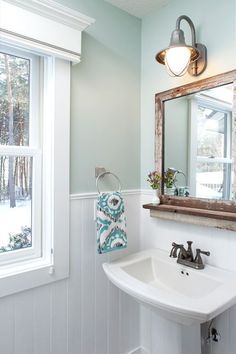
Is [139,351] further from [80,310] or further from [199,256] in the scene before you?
[199,256]

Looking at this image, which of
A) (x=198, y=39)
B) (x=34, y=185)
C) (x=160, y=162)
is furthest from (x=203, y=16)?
(x=34, y=185)

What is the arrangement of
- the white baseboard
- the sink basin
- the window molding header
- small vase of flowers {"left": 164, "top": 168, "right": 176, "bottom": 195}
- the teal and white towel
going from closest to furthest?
the sink basin → the window molding header → the teal and white towel → small vase of flowers {"left": 164, "top": 168, "right": 176, "bottom": 195} → the white baseboard

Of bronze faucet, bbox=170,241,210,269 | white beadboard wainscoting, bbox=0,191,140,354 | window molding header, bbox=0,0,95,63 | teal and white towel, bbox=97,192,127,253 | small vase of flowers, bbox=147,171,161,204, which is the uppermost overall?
window molding header, bbox=0,0,95,63

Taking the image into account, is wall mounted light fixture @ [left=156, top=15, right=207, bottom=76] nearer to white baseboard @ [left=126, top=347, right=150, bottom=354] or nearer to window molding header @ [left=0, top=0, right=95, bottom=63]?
window molding header @ [left=0, top=0, right=95, bottom=63]

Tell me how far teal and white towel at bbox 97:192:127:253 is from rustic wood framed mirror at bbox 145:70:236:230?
28cm

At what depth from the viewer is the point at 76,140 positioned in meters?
1.56

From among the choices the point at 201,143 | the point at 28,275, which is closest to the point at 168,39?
the point at 201,143

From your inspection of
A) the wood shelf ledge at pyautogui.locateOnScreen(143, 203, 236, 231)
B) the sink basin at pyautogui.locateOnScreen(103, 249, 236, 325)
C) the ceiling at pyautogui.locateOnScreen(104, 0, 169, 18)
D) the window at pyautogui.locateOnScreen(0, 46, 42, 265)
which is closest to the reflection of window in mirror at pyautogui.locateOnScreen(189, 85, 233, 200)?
the wood shelf ledge at pyautogui.locateOnScreen(143, 203, 236, 231)

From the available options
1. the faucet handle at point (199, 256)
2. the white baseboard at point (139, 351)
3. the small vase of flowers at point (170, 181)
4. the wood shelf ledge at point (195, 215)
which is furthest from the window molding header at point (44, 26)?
the white baseboard at point (139, 351)

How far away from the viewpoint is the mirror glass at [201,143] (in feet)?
4.62

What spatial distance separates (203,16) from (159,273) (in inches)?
60.8

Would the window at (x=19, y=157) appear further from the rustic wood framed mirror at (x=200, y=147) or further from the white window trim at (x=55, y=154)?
the rustic wood framed mirror at (x=200, y=147)

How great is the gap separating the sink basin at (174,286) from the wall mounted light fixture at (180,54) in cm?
109

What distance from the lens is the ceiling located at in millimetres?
1684
